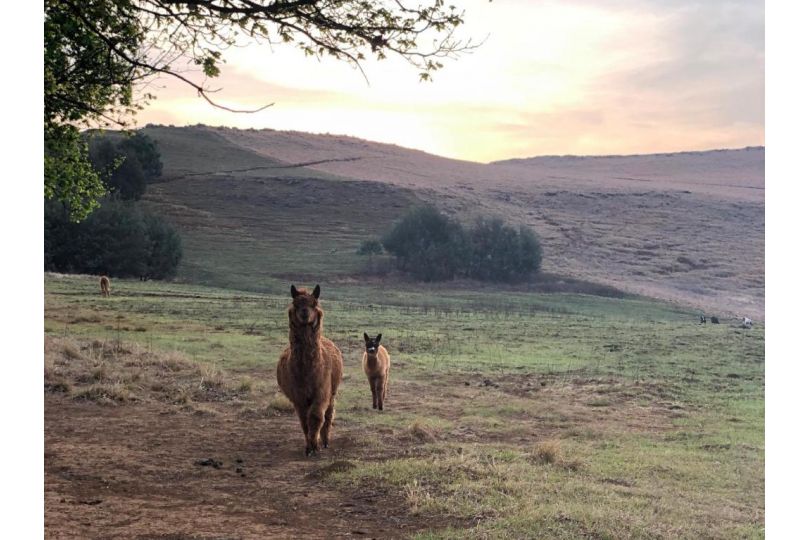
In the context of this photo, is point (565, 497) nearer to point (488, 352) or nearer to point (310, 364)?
point (310, 364)

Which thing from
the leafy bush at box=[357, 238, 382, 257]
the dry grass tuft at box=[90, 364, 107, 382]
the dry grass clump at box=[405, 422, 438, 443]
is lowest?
the dry grass clump at box=[405, 422, 438, 443]

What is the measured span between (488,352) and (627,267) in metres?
51.8

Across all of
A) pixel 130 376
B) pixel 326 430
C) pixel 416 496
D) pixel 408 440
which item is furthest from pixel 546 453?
pixel 130 376

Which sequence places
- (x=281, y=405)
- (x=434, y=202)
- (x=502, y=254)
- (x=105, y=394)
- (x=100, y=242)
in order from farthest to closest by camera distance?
(x=434, y=202), (x=502, y=254), (x=100, y=242), (x=105, y=394), (x=281, y=405)

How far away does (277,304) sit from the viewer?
36.4m

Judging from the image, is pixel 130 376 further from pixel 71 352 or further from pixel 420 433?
pixel 420 433

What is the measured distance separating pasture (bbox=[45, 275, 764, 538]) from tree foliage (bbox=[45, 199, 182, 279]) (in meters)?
20.3

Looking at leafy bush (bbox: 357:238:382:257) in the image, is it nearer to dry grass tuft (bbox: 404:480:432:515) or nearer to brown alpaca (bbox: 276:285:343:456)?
brown alpaca (bbox: 276:285:343:456)

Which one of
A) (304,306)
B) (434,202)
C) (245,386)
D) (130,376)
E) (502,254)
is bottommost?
(245,386)

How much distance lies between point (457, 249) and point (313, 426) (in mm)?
49791

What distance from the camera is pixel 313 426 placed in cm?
1020

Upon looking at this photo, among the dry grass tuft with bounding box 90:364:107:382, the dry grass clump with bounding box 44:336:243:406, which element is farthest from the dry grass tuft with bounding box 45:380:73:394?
the dry grass tuft with bounding box 90:364:107:382

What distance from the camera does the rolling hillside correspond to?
6172cm
